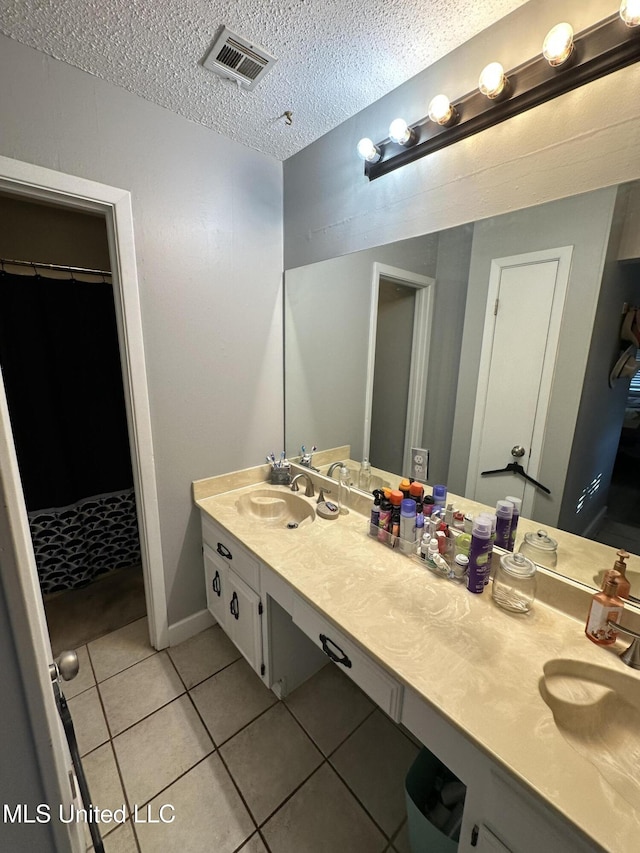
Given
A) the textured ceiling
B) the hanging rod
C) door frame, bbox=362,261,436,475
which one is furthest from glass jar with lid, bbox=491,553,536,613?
the hanging rod

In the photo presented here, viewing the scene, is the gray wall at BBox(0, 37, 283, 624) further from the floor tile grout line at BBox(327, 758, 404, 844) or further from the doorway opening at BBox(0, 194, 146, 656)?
the floor tile grout line at BBox(327, 758, 404, 844)

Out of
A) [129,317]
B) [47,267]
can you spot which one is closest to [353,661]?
[129,317]

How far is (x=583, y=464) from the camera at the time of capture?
962 millimetres

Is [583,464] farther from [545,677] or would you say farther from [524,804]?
[524,804]

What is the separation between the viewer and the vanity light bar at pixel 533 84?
30.1 inches

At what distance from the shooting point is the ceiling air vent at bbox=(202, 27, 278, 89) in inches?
40.1

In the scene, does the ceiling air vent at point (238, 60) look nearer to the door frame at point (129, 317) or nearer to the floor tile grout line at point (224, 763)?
the door frame at point (129, 317)

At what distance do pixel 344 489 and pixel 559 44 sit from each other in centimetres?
148

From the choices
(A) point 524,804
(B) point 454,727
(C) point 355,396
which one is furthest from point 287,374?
(A) point 524,804

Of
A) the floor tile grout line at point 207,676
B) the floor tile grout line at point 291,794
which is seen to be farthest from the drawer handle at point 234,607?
the floor tile grout line at point 291,794

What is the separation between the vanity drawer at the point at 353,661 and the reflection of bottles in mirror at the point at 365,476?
0.59 meters

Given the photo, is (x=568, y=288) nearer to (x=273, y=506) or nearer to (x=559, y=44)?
(x=559, y=44)

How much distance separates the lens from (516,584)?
0.95 meters

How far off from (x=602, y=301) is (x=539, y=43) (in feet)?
2.25
